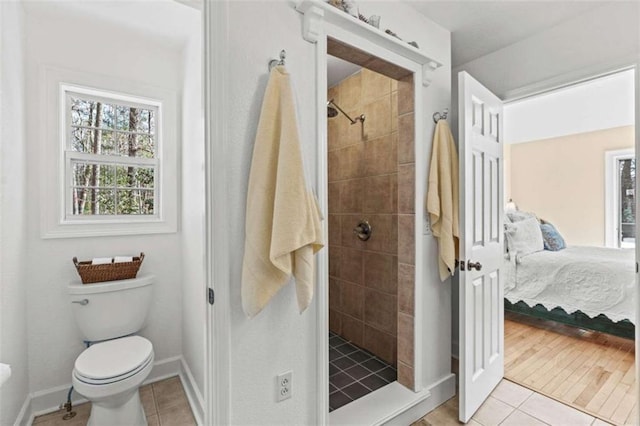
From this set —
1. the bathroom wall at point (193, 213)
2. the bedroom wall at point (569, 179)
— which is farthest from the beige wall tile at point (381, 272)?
the bedroom wall at point (569, 179)

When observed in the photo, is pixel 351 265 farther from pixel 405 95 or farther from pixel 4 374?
pixel 4 374

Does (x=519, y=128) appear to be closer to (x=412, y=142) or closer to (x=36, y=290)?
(x=412, y=142)

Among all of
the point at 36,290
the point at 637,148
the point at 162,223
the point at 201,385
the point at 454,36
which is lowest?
the point at 201,385

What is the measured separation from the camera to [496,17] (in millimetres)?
1907

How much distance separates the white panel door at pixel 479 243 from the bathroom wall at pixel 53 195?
2.01 metres

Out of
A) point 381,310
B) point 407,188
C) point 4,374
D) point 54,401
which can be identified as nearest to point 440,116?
point 407,188

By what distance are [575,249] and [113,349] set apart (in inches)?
193

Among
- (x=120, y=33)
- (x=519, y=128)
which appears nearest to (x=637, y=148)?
(x=120, y=33)

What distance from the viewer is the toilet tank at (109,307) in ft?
6.37

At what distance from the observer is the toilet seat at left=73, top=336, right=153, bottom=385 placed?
1562mm

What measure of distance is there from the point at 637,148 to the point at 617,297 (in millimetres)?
1792

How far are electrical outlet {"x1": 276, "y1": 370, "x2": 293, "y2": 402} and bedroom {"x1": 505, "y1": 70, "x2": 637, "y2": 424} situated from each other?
6.04ft

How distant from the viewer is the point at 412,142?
1845 mm

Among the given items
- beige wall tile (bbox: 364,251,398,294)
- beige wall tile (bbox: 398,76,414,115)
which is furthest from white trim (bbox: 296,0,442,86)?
beige wall tile (bbox: 364,251,398,294)
